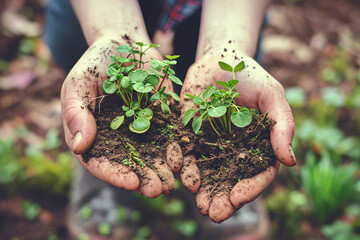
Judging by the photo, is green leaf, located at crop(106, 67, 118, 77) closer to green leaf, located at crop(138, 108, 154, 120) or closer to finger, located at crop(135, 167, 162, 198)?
green leaf, located at crop(138, 108, 154, 120)

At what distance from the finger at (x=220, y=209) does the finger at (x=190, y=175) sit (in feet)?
0.38

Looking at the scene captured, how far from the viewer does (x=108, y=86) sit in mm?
1528

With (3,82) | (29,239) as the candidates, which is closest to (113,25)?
(29,239)

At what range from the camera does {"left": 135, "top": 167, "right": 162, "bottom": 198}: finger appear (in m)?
1.35

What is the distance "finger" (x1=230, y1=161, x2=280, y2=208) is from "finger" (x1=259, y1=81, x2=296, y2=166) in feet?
0.29

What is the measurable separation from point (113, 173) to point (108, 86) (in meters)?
0.42

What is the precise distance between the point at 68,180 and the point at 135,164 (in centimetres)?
131

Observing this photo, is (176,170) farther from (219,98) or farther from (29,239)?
(29,239)

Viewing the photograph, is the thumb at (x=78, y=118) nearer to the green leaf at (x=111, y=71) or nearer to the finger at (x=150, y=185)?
the green leaf at (x=111, y=71)

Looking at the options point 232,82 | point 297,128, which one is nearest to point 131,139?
point 232,82

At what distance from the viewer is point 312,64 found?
3432 millimetres

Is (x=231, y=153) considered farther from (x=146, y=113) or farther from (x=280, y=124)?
(x=146, y=113)

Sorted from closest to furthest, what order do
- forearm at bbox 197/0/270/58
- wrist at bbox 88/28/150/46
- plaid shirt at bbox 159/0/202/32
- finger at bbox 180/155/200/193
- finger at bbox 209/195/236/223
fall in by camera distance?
finger at bbox 209/195/236/223 < finger at bbox 180/155/200/193 < wrist at bbox 88/28/150/46 < forearm at bbox 197/0/270/58 < plaid shirt at bbox 159/0/202/32

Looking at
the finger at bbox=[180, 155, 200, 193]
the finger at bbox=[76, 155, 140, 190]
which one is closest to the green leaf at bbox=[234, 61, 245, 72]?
the finger at bbox=[180, 155, 200, 193]
